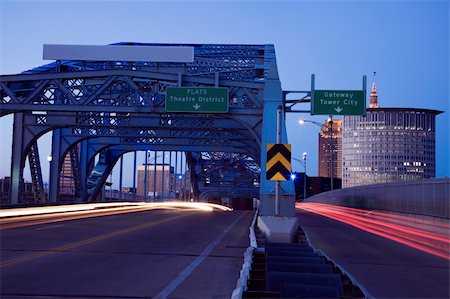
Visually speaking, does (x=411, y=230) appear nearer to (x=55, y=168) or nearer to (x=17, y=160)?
(x=17, y=160)

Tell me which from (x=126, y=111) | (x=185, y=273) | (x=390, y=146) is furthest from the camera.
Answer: (x=390, y=146)

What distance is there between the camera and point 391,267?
51.6 feet

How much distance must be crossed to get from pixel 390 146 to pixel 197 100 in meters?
147

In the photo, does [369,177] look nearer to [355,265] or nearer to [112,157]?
[112,157]

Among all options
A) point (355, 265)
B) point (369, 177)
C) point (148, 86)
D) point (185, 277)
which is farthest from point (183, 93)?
point (369, 177)

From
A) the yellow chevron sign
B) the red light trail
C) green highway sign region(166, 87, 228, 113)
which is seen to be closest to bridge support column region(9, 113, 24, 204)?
green highway sign region(166, 87, 228, 113)

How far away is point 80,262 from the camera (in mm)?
13922

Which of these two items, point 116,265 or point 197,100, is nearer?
point 116,265

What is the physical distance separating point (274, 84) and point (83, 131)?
27705 mm

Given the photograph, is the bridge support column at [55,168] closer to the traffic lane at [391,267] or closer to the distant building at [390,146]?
the traffic lane at [391,267]

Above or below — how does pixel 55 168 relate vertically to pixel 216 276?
above

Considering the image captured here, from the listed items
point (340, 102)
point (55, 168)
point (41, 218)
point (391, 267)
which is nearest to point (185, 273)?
point (391, 267)

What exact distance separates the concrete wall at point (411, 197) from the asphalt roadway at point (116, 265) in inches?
295

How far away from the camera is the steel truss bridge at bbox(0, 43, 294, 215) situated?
36.2 metres
